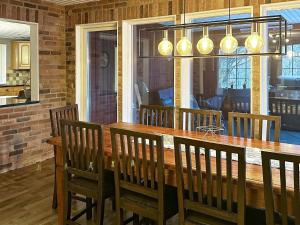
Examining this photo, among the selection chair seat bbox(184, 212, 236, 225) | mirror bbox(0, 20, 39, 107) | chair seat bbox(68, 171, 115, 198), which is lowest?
chair seat bbox(184, 212, 236, 225)

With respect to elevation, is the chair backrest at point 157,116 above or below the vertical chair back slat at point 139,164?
above

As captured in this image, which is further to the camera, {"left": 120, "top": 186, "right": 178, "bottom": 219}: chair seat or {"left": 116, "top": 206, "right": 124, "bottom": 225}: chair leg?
{"left": 116, "top": 206, "right": 124, "bottom": 225}: chair leg

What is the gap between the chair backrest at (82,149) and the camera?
2.70 m

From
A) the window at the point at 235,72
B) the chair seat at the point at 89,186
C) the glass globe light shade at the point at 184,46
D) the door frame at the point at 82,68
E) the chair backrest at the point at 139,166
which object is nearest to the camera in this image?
the chair backrest at the point at 139,166

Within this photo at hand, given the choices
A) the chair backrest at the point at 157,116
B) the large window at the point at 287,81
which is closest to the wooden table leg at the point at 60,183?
the chair backrest at the point at 157,116

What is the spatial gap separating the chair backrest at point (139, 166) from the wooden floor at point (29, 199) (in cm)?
88

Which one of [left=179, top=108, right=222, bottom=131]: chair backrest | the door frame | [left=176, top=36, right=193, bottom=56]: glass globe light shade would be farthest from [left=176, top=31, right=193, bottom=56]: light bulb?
the door frame

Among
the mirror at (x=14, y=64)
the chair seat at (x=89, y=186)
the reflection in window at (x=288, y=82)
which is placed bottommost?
the chair seat at (x=89, y=186)

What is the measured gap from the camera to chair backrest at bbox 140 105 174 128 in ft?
12.6

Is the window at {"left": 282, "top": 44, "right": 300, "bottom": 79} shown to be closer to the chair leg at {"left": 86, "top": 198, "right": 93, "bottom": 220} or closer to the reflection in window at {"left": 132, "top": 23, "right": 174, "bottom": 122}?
the reflection in window at {"left": 132, "top": 23, "right": 174, "bottom": 122}

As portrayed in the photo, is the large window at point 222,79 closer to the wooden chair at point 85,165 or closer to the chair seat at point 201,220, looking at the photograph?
the wooden chair at point 85,165

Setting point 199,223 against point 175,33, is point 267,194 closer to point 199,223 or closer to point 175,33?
point 199,223

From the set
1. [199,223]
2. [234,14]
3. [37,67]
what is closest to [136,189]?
[199,223]

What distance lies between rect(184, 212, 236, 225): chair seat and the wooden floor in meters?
1.05
